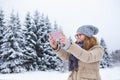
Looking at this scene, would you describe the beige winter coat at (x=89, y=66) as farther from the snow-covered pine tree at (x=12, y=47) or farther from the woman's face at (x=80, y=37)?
the snow-covered pine tree at (x=12, y=47)

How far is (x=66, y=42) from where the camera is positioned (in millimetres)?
1524

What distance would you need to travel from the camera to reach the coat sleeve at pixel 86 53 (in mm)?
1568

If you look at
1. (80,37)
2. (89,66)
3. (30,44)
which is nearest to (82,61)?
(89,66)

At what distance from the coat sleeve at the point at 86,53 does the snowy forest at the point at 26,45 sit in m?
12.2

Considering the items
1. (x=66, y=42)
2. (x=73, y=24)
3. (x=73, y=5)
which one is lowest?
(x=66, y=42)

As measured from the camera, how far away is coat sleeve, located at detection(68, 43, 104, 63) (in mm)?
1568

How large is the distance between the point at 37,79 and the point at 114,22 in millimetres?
4295

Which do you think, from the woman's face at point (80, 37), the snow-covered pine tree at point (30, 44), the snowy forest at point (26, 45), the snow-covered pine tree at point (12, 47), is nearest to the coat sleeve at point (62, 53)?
the woman's face at point (80, 37)

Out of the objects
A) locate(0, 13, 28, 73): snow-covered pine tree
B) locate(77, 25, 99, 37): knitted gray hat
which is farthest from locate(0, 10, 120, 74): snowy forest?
locate(77, 25, 99, 37): knitted gray hat

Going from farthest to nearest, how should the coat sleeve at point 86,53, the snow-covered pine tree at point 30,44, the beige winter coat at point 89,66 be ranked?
the snow-covered pine tree at point 30,44 → the beige winter coat at point 89,66 → the coat sleeve at point 86,53

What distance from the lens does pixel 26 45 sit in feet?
52.5

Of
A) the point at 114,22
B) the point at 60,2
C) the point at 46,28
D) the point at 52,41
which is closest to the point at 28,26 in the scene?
the point at 46,28

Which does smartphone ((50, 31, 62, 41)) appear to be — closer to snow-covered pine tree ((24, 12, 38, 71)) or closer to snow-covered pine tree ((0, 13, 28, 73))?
snow-covered pine tree ((0, 13, 28, 73))

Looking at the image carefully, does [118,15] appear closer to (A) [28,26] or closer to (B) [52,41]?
(A) [28,26]
